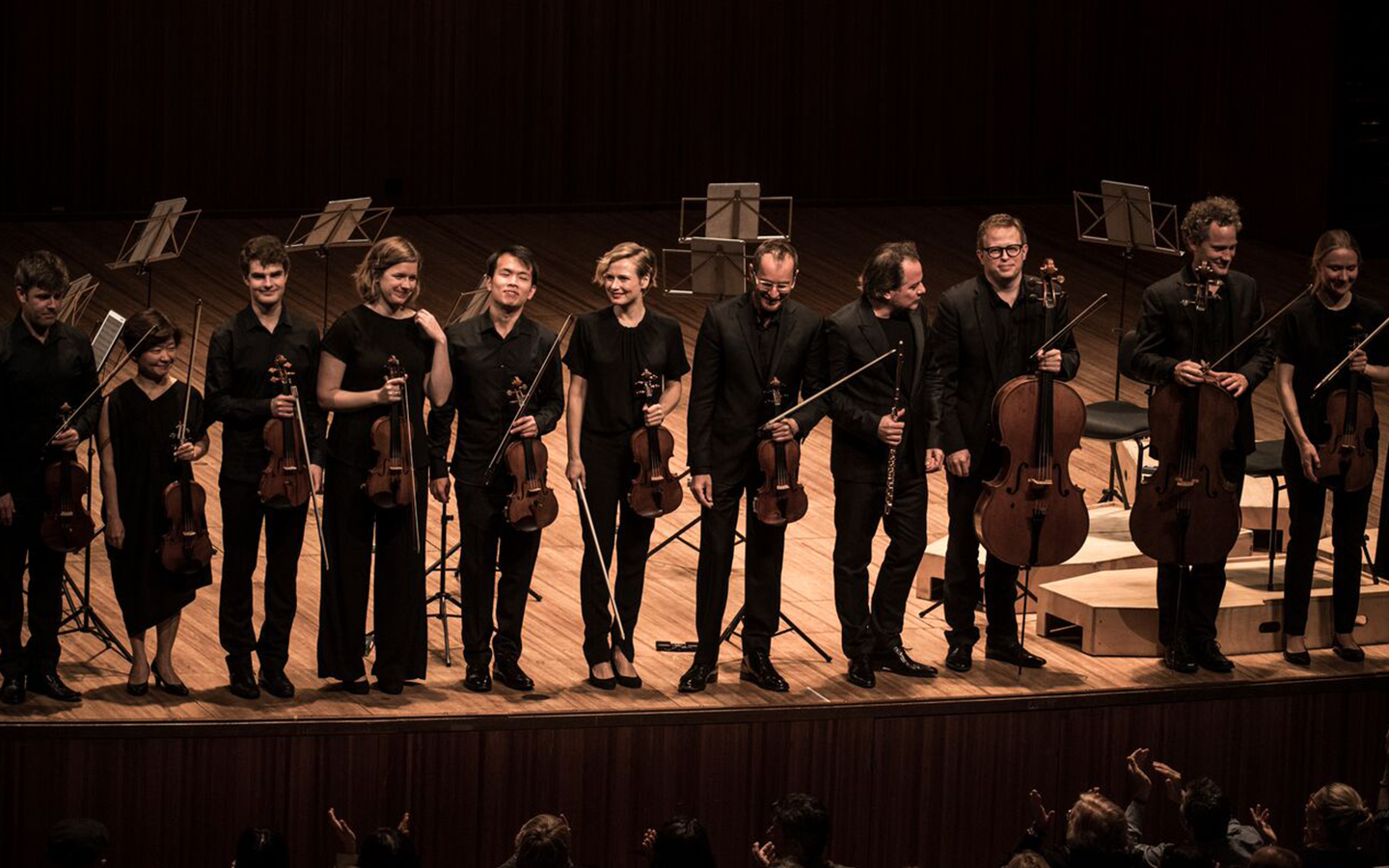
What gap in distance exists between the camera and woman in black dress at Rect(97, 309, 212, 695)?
555cm

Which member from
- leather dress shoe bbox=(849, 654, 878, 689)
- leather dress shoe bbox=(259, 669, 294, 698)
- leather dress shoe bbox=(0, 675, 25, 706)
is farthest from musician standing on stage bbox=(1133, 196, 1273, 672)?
leather dress shoe bbox=(0, 675, 25, 706)

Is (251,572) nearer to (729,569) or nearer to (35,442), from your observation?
(35,442)

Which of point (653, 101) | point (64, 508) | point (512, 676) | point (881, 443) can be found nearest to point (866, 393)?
point (881, 443)

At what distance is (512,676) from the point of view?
5.81m

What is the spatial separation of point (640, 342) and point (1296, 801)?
2.56m

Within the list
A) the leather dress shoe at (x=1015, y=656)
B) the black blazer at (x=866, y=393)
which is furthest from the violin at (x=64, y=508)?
the leather dress shoe at (x=1015, y=656)

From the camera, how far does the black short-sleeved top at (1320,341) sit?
603 centimetres

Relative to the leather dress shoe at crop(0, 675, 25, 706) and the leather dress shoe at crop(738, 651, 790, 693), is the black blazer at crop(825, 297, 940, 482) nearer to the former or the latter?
the leather dress shoe at crop(738, 651, 790, 693)

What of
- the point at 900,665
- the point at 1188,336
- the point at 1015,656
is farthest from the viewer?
the point at 1015,656

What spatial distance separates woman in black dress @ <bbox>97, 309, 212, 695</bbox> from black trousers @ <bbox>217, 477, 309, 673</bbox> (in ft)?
0.39

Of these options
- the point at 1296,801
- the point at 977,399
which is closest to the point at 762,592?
the point at 977,399

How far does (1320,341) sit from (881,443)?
140 cm

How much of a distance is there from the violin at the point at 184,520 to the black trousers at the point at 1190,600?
2865 mm

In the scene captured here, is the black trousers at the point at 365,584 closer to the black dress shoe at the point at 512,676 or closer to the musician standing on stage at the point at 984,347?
the black dress shoe at the point at 512,676
